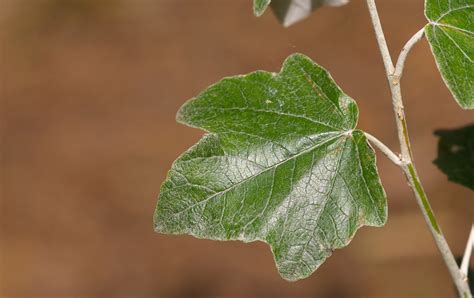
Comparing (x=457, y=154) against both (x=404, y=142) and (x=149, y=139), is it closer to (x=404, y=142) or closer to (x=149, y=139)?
(x=404, y=142)

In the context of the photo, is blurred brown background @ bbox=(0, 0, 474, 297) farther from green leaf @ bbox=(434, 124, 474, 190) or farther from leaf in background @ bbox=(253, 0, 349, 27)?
leaf in background @ bbox=(253, 0, 349, 27)

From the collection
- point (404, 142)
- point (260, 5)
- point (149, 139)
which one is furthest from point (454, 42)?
point (149, 139)

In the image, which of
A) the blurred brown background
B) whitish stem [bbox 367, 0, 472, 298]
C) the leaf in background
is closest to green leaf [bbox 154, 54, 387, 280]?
whitish stem [bbox 367, 0, 472, 298]

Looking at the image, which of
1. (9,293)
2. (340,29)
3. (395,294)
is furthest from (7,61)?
(395,294)

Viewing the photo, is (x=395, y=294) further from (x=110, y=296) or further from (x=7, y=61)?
(x=7, y=61)

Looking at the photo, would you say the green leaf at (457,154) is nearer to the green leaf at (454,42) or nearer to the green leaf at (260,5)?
the green leaf at (454,42)

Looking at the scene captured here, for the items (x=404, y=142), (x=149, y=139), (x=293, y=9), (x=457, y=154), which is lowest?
(x=149, y=139)
